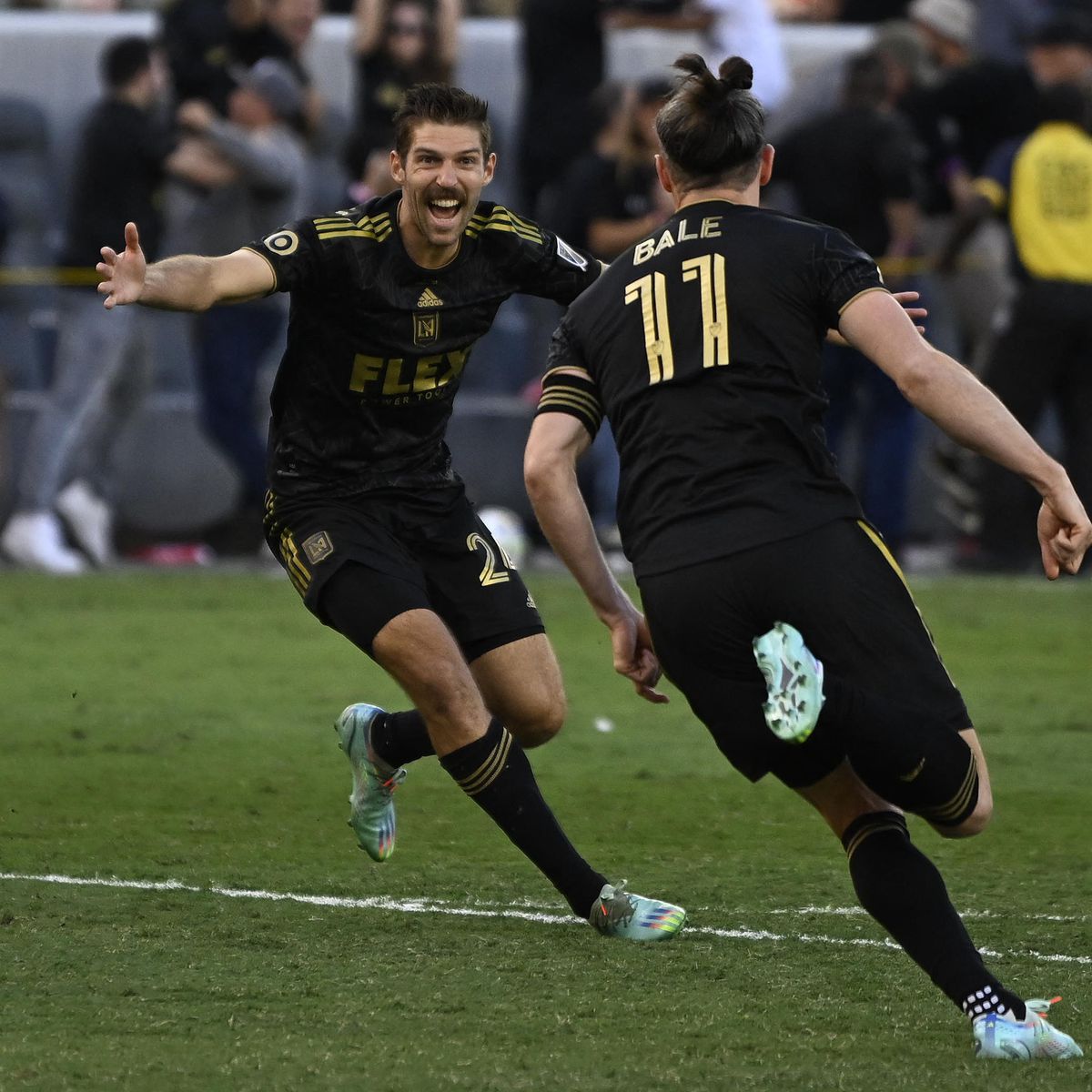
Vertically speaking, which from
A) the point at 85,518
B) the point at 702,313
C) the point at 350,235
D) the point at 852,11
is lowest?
the point at 85,518

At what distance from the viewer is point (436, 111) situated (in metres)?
6.27

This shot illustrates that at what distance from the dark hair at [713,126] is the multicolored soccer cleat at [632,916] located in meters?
1.94

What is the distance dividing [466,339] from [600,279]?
1.48m

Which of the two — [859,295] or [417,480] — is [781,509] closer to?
[859,295]

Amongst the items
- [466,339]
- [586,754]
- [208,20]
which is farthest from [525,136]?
[466,339]

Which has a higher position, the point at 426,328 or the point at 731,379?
the point at 731,379

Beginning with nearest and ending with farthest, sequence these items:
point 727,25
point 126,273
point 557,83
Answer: point 126,273 < point 727,25 < point 557,83

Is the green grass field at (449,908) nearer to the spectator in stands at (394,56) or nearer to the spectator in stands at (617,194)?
the spectator in stands at (617,194)

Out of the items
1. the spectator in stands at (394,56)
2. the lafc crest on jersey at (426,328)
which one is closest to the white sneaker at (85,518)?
the spectator in stands at (394,56)

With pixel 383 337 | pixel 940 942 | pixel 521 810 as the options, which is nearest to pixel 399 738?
pixel 521 810

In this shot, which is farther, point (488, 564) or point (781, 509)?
point (488, 564)

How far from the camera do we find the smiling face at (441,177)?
6230 millimetres

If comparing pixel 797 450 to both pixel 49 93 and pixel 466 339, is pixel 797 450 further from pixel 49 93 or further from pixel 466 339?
pixel 49 93

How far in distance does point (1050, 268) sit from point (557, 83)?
3178 mm
